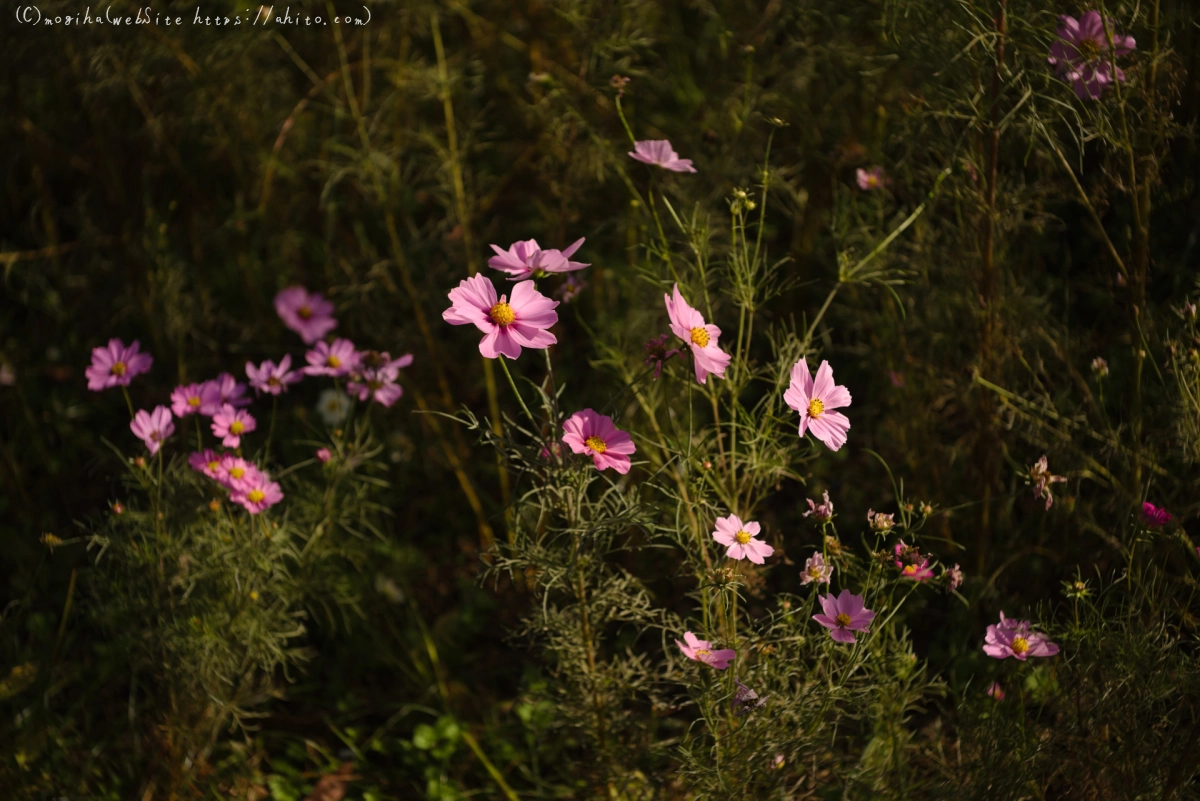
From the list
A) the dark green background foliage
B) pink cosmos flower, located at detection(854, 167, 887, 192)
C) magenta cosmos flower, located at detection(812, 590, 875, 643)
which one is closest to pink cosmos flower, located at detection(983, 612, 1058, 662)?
the dark green background foliage

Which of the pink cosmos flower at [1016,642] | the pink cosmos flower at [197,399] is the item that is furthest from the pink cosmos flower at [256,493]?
the pink cosmos flower at [1016,642]

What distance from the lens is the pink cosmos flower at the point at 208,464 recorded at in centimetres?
154

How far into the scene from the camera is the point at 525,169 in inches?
106

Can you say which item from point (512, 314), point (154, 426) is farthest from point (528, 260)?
point (154, 426)

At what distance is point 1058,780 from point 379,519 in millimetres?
1500

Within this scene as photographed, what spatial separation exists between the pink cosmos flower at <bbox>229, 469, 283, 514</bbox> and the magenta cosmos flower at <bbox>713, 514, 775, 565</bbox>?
75cm

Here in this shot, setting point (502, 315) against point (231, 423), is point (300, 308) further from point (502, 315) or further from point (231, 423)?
point (502, 315)

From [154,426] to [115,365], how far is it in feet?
0.62

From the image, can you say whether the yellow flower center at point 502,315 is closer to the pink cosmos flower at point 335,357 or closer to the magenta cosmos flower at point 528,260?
the magenta cosmos flower at point 528,260

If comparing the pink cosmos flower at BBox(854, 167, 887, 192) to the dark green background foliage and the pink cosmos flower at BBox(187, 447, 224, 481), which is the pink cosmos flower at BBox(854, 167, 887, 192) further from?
the pink cosmos flower at BBox(187, 447, 224, 481)

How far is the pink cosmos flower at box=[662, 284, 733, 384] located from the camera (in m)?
1.18

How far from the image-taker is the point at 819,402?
4.25 ft

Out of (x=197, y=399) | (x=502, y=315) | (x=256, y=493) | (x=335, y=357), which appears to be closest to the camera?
(x=502, y=315)

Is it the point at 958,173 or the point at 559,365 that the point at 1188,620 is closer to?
the point at 958,173
